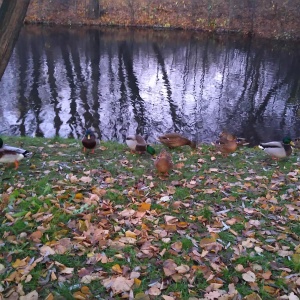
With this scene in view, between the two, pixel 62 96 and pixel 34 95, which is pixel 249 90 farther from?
pixel 34 95

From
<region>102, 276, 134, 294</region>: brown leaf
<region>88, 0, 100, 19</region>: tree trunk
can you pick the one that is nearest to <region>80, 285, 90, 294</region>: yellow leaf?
<region>102, 276, 134, 294</region>: brown leaf

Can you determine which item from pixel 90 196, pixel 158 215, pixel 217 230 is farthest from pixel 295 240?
pixel 90 196

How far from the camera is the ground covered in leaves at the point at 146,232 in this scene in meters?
3.13

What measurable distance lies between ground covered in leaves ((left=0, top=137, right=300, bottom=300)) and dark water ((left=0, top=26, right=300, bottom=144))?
4.70 meters

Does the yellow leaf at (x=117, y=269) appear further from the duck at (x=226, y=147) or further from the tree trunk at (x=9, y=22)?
the duck at (x=226, y=147)

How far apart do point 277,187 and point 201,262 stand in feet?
7.41

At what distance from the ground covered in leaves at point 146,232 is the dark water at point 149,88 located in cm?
470

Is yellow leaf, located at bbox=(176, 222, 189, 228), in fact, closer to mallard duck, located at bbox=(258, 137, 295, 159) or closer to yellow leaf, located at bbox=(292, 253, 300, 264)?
yellow leaf, located at bbox=(292, 253, 300, 264)

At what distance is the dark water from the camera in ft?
35.6

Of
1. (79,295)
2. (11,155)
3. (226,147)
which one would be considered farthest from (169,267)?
(226,147)

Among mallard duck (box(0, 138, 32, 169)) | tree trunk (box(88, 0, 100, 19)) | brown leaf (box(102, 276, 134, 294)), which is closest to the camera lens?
brown leaf (box(102, 276, 134, 294))

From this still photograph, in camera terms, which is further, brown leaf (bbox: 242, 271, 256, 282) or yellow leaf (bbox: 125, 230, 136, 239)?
yellow leaf (bbox: 125, 230, 136, 239)

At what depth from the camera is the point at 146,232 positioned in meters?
3.87

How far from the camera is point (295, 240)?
3.84 m
